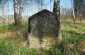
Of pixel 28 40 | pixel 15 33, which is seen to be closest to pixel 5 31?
pixel 15 33

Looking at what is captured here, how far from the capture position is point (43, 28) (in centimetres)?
1387

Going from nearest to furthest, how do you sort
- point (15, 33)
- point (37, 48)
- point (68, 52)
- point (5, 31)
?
point (68, 52) < point (37, 48) < point (15, 33) < point (5, 31)

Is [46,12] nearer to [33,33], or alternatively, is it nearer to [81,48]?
[33,33]

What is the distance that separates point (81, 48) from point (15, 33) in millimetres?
4534

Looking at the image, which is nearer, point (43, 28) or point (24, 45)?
point (24, 45)

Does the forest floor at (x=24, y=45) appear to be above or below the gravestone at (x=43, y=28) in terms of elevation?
below

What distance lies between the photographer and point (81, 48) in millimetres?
12430

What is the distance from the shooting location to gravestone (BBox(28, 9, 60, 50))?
13.8 m

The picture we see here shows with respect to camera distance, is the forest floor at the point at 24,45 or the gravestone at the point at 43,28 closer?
the forest floor at the point at 24,45

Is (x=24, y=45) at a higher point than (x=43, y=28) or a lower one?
lower

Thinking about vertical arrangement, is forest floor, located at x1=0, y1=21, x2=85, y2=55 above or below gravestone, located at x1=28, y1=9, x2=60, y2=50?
below

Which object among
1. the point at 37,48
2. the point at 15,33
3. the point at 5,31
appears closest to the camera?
the point at 37,48

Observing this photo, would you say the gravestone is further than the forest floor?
Yes

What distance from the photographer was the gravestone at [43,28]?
13.8m
